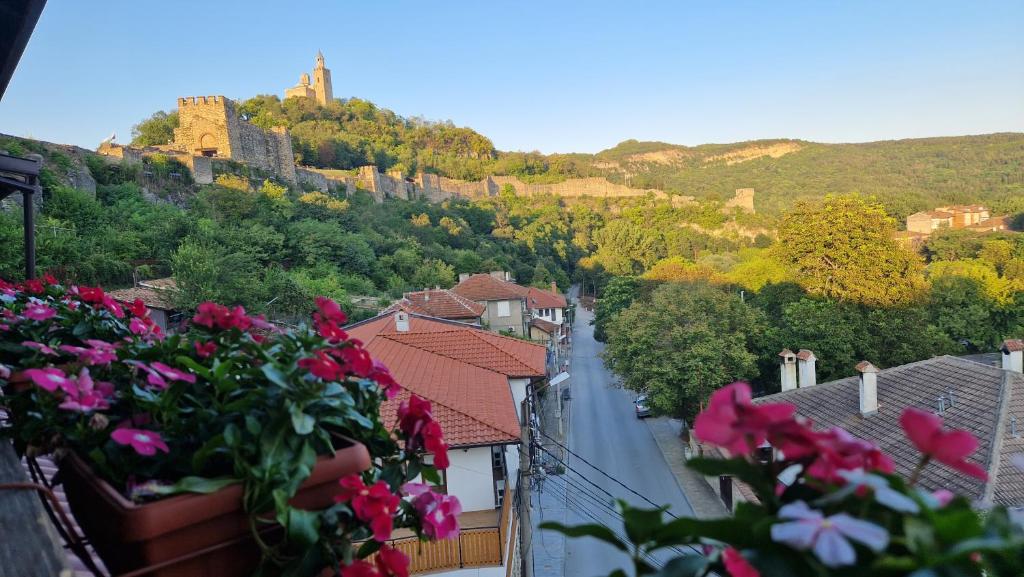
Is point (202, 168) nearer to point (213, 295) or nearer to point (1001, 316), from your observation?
point (213, 295)

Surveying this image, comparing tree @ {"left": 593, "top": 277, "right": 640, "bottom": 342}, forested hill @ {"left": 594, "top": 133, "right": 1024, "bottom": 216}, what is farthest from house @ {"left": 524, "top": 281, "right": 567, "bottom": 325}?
forested hill @ {"left": 594, "top": 133, "right": 1024, "bottom": 216}

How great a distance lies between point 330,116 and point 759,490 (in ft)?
249

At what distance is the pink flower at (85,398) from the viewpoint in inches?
52.0

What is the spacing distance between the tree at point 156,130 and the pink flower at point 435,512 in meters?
50.5

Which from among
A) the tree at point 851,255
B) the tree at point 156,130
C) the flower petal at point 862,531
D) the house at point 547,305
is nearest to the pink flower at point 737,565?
the flower petal at point 862,531

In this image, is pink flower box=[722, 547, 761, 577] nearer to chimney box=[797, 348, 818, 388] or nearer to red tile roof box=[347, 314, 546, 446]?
red tile roof box=[347, 314, 546, 446]

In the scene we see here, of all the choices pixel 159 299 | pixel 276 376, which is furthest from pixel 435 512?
pixel 159 299

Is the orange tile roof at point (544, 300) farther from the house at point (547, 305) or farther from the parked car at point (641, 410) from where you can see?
the parked car at point (641, 410)

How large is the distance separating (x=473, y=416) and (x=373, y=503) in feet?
25.0

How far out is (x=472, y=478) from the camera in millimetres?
8492

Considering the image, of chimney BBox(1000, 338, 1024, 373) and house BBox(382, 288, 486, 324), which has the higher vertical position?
house BBox(382, 288, 486, 324)

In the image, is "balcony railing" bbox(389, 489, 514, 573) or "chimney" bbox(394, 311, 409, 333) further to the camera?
"chimney" bbox(394, 311, 409, 333)

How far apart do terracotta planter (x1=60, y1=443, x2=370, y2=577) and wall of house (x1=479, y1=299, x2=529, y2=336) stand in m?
24.8

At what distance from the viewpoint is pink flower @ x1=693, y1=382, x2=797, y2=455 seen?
0.68m
